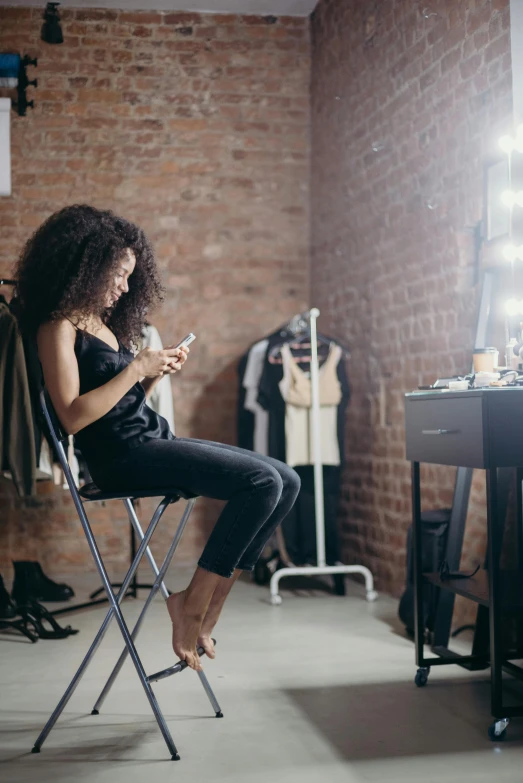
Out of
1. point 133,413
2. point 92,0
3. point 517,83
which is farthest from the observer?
point 92,0

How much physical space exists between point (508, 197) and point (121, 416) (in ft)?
5.92

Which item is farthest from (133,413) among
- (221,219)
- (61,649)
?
(221,219)

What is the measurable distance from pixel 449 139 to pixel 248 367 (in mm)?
1734

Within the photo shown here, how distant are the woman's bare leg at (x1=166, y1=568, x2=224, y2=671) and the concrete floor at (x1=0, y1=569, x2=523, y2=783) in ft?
0.86

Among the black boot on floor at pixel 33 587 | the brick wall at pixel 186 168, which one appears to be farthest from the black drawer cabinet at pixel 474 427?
the brick wall at pixel 186 168

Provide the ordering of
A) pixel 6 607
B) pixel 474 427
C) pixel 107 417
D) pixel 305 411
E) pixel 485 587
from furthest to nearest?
pixel 305 411
pixel 6 607
pixel 485 587
pixel 474 427
pixel 107 417

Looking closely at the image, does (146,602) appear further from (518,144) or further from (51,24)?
(51,24)

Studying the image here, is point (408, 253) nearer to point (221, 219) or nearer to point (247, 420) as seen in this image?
point (247, 420)

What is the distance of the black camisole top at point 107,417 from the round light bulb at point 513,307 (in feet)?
4.90

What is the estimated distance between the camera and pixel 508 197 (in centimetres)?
333

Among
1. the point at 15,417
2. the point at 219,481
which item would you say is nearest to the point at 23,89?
the point at 15,417

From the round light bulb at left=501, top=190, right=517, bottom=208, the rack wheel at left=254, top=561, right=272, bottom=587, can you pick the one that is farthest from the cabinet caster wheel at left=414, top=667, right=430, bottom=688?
the rack wheel at left=254, top=561, right=272, bottom=587

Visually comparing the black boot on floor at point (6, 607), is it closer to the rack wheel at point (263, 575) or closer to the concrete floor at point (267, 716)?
the concrete floor at point (267, 716)

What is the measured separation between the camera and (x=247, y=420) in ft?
16.8
